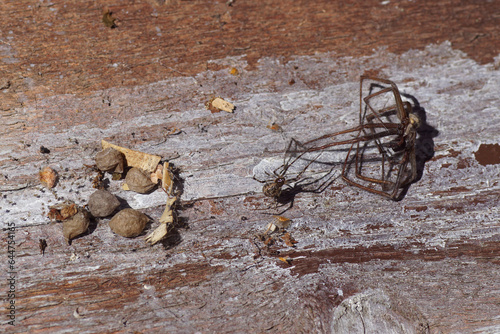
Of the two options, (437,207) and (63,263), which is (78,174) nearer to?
(63,263)

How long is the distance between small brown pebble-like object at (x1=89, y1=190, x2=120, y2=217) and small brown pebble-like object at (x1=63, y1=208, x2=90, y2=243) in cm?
7

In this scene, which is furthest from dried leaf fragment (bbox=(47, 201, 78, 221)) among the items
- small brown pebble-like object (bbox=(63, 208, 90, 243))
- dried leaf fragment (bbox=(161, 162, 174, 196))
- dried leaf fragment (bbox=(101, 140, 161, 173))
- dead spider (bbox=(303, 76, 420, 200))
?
dead spider (bbox=(303, 76, 420, 200))

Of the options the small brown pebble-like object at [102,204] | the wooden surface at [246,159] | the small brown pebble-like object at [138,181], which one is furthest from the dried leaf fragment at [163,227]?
the small brown pebble-like object at [102,204]

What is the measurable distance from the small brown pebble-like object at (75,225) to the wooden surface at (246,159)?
10 cm

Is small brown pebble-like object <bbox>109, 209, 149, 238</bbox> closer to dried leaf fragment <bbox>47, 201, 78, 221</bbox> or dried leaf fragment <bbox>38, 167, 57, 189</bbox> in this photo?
dried leaf fragment <bbox>47, 201, 78, 221</bbox>

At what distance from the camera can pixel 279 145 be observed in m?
2.62

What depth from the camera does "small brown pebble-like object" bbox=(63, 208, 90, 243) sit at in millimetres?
2314

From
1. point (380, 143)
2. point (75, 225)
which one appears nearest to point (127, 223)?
point (75, 225)

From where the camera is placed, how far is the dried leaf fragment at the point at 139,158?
8.12ft

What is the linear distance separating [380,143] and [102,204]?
204 centimetres

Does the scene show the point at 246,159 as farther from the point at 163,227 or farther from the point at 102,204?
the point at 102,204

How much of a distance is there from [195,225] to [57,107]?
1.28 meters

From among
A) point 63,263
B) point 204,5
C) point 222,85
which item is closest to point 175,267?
point 63,263

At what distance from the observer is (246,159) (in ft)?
8.51
